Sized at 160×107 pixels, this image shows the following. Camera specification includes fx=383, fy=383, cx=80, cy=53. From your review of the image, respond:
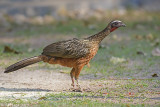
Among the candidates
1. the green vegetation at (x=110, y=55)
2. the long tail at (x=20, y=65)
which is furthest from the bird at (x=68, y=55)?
the green vegetation at (x=110, y=55)

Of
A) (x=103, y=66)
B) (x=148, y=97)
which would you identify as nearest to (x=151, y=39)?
(x=103, y=66)

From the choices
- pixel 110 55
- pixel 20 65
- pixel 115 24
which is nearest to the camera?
pixel 20 65

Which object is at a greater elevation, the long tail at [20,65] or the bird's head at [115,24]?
the bird's head at [115,24]

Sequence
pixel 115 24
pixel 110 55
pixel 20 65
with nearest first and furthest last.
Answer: pixel 20 65 < pixel 115 24 < pixel 110 55

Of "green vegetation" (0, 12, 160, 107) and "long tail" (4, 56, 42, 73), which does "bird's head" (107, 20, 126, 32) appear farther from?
"long tail" (4, 56, 42, 73)

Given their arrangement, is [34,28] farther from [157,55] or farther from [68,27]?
[157,55]

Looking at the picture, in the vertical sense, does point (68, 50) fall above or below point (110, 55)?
below

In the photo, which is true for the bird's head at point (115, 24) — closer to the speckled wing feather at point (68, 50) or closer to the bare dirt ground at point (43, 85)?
the speckled wing feather at point (68, 50)

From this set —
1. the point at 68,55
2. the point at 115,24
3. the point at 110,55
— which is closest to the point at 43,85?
the point at 68,55

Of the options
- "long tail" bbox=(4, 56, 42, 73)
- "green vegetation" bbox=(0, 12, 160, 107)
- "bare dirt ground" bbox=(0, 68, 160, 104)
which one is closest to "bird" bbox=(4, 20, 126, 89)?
"long tail" bbox=(4, 56, 42, 73)

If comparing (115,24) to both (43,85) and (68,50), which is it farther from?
(43,85)

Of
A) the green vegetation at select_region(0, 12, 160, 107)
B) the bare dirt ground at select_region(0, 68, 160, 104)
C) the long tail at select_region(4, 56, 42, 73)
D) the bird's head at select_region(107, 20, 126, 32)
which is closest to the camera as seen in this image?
the green vegetation at select_region(0, 12, 160, 107)

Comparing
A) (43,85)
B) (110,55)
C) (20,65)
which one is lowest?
(43,85)

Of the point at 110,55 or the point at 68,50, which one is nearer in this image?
the point at 68,50
